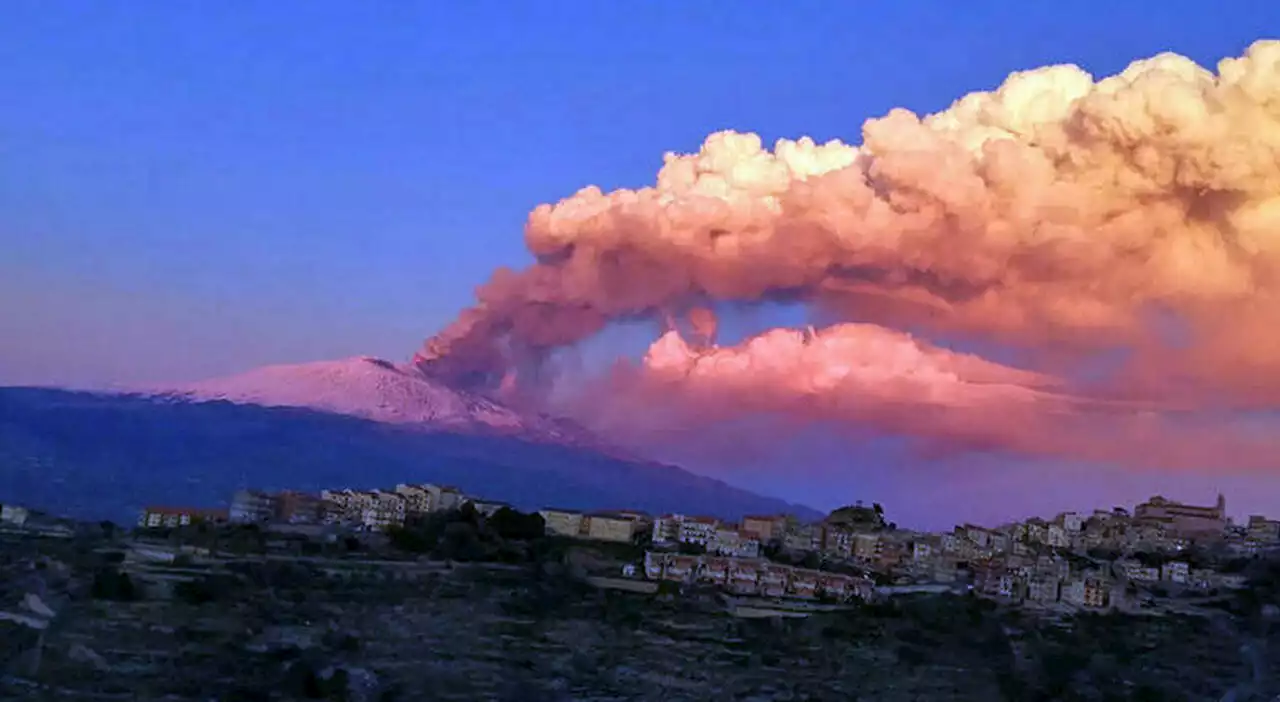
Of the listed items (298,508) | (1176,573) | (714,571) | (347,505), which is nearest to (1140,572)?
(1176,573)

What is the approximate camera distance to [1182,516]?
140ft

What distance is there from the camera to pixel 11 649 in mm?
11453

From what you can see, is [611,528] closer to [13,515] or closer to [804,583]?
[804,583]

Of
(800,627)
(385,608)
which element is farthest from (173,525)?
(800,627)

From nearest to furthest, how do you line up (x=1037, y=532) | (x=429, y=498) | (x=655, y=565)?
1. (x=655, y=565)
2. (x=429, y=498)
3. (x=1037, y=532)

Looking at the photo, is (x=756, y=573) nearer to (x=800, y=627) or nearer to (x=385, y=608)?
(x=800, y=627)

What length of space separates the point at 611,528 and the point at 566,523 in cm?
129

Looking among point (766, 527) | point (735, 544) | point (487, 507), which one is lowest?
point (735, 544)

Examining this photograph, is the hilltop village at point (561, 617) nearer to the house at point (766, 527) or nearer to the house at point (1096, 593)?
the house at point (1096, 593)

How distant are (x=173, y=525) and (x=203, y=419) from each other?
27260 mm

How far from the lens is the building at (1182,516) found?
132 feet

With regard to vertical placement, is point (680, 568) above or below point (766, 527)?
below

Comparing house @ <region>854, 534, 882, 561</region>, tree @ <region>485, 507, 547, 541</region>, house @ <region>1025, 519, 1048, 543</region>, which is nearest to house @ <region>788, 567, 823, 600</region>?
tree @ <region>485, 507, 547, 541</region>

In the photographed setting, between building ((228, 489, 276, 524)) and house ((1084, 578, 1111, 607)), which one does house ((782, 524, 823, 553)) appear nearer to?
house ((1084, 578, 1111, 607))
